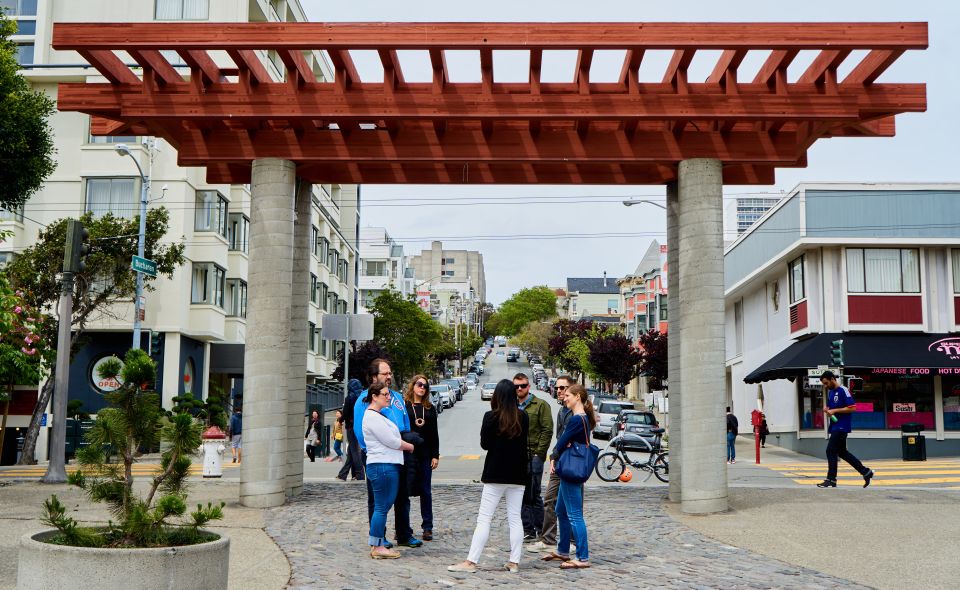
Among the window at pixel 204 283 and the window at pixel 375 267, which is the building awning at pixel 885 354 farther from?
the window at pixel 375 267

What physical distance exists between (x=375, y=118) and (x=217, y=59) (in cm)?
2483

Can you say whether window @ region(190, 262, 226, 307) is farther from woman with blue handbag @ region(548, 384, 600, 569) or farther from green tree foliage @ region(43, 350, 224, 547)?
green tree foliage @ region(43, 350, 224, 547)

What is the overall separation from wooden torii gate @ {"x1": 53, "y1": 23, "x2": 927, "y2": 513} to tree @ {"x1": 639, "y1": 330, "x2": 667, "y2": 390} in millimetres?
41473

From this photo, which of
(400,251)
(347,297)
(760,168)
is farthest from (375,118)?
(400,251)

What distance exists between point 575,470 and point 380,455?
6.24 ft

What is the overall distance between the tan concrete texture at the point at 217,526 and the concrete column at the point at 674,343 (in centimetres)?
608

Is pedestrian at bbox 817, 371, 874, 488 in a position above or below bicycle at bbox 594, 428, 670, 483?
above

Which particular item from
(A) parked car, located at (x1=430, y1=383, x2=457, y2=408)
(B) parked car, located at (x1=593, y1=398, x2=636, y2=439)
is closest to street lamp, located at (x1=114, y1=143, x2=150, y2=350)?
(B) parked car, located at (x1=593, y1=398, x2=636, y2=439)

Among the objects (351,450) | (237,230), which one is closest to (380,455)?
(351,450)

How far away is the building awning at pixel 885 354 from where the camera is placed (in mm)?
28766

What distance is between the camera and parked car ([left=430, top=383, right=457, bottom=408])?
5681 cm

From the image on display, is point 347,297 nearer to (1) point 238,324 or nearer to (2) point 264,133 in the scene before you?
(1) point 238,324

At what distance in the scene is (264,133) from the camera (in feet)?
47.3

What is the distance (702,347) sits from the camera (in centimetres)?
1362
